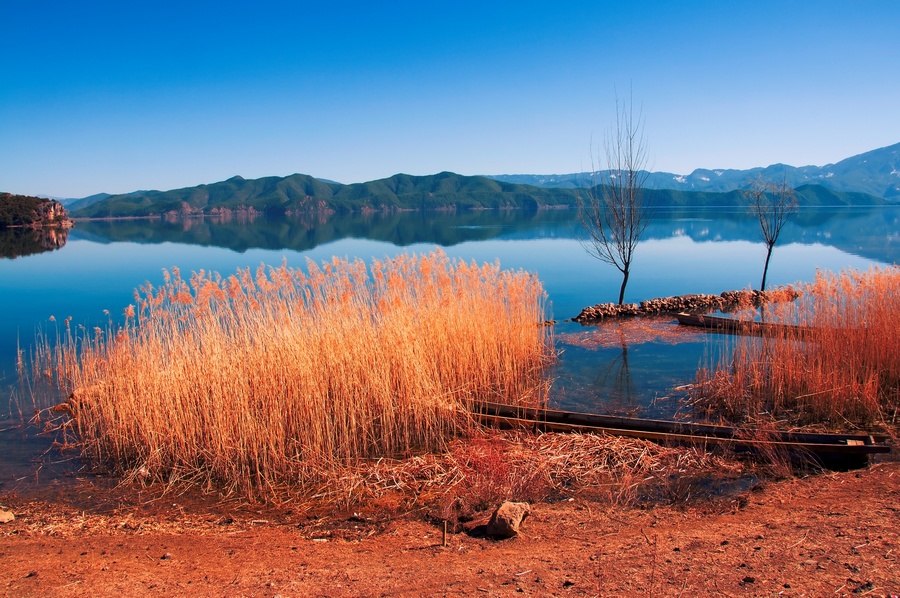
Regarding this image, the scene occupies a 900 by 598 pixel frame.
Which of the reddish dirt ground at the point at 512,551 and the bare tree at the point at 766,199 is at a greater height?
the bare tree at the point at 766,199

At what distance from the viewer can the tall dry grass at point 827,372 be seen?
751 centimetres

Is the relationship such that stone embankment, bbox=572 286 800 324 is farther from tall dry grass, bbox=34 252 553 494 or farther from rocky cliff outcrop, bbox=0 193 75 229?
rocky cliff outcrop, bbox=0 193 75 229

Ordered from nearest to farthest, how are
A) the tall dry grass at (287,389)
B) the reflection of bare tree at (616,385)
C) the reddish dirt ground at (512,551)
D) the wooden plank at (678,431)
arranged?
1. the reddish dirt ground at (512,551)
2. the wooden plank at (678,431)
3. the tall dry grass at (287,389)
4. the reflection of bare tree at (616,385)

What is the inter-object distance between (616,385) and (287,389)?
564cm

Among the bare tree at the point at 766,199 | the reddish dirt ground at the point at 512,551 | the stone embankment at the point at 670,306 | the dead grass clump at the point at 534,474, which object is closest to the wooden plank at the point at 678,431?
the dead grass clump at the point at 534,474

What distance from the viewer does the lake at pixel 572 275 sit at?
10.2 metres

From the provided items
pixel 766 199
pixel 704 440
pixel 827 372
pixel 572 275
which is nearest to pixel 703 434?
pixel 704 440

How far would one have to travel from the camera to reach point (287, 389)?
23.0 feet

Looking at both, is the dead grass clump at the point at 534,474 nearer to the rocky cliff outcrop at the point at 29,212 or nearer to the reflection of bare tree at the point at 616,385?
the reflection of bare tree at the point at 616,385

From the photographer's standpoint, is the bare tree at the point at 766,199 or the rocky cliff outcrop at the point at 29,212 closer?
the bare tree at the point at 766,199

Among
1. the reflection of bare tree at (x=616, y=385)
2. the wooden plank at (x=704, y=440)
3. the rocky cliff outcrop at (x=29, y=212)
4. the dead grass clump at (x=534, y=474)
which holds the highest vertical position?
the rocky cliff outcrop at (x=29, y=212)

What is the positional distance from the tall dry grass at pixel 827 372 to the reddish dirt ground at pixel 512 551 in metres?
2.05

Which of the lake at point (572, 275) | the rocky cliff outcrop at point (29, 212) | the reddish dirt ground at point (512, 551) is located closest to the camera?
the reddish dirt ground at point (512, 551)

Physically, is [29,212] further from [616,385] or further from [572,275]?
[616,385]
